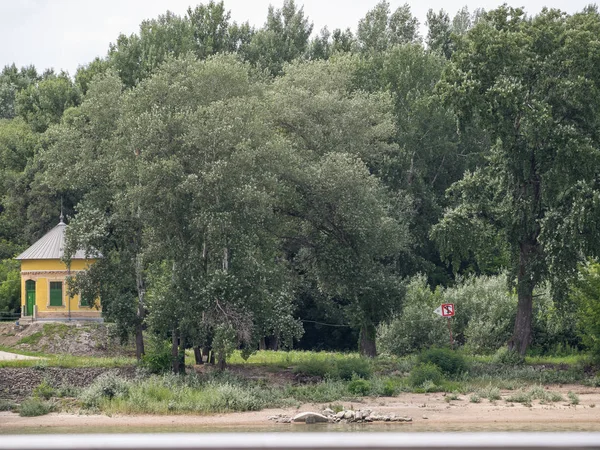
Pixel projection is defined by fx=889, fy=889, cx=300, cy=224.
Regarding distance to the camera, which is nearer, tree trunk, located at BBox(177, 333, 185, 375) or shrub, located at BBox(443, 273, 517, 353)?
tree trunk, located at BBox(177, 333, 185, 375)

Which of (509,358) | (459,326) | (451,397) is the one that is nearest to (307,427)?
A: (451,397)

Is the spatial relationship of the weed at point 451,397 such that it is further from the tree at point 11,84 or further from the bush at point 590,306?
the tree at point 11,84

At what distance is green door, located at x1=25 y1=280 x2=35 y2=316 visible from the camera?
5167 cm

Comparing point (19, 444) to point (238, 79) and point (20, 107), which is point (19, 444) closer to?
point (238, 79)

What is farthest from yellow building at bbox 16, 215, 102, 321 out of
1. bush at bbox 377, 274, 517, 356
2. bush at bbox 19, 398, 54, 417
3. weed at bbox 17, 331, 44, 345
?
bush at bbox 19, 398, 54, 417

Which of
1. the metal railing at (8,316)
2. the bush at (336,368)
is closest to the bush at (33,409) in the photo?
the bush at (336,368)

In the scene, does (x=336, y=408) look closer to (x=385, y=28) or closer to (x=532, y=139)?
(x=532, y=139)

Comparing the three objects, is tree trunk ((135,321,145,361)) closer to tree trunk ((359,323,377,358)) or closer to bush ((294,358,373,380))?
bush ((294,358,373,380))

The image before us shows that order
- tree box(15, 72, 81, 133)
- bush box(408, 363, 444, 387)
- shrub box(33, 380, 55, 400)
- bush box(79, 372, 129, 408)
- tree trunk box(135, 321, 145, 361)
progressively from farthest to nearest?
1. tree box(15, 72, 81, 133)
2. tree trunk box(135, 321, 145, 361)
3. bush box(408, 363, 444, 387)
4. shrub box(33, 380, 55, 400)
5. bush box(79, 372, 129, 408)

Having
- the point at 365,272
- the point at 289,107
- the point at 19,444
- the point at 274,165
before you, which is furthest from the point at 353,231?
the point at 19,444

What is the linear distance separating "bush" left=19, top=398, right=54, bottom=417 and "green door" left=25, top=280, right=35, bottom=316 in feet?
76.3

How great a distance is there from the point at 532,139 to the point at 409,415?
12658 millimetres

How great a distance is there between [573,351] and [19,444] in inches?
1661

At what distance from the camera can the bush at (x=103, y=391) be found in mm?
29750
